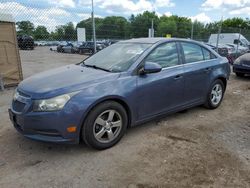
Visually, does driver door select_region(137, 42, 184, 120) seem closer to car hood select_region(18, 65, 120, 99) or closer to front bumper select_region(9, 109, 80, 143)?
car hood select_region(18, 65, 120, 99)

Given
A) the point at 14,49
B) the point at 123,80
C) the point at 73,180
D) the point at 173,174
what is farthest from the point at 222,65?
the point at 14,49

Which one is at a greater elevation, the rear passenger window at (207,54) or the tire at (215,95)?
the rear passenger window at (207,54)

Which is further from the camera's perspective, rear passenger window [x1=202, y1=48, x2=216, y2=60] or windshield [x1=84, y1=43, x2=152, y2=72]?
rear passenger window [x1=202, y1=48, x2=216, y2=60]

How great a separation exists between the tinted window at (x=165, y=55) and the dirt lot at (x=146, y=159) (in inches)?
43.2

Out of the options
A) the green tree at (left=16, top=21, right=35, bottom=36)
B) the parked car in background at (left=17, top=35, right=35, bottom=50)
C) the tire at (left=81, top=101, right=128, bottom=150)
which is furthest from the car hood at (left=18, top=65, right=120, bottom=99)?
the parked car in background at (left=17, top=35, right=35, bottom=50)

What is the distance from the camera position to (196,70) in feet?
14.9

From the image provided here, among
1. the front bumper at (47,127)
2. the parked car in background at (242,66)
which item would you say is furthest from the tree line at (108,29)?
the front bumper at (47,127)

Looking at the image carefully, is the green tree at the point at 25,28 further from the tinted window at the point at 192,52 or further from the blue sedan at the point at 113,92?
the tinted window at the point at 192,52

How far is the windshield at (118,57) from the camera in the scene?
3781mm

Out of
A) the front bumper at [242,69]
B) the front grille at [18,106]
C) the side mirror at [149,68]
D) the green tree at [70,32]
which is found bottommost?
the front bumper at [242,69]

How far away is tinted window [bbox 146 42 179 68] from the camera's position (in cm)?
399

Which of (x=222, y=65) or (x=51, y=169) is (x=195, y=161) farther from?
(x=222, y=65)

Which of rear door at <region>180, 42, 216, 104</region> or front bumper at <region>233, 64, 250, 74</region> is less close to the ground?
rear door at <region>180, 42, 216, 104</region>

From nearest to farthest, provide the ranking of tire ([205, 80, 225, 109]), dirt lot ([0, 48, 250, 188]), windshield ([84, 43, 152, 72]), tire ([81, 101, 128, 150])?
1. dirt lot ([0, 48, 250, 188])
2. tire ([81, 101, 128, 150])
3. windshield ([84, 43, 152, 72])
4. tire ([205, 80, 225, 109])
